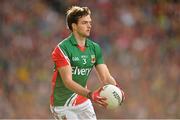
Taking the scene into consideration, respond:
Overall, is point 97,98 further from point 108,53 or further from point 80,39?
point 108,53

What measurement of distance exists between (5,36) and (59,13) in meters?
1.71

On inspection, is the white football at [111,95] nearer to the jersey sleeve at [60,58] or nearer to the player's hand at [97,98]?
the player's hand at [97,98]

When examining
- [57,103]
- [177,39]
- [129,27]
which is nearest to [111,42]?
[129,27]

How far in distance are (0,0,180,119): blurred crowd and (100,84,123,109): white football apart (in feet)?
20.6

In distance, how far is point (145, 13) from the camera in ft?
53.9

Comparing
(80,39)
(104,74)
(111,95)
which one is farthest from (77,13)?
(111,95)

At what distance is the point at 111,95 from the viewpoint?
7676mm

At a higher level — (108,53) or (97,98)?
(97,98)

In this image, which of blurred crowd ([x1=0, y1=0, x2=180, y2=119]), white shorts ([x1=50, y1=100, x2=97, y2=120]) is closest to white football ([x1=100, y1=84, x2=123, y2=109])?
white shorts ([x1=50, y1=100, x2=97, y2=120])

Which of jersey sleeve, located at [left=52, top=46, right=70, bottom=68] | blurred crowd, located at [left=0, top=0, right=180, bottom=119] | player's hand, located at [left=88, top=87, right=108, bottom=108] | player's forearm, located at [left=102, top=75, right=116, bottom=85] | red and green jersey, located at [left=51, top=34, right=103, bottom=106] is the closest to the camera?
player's hand, located at [left=88, top=87, right=108, bottom=108]

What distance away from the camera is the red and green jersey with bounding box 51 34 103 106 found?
809cm

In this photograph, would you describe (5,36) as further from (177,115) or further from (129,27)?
(177,115)

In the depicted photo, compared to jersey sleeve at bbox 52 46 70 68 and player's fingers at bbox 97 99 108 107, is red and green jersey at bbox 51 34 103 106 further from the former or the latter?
player's fingers at bbox 97 99 108 107

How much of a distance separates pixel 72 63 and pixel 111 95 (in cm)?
70
